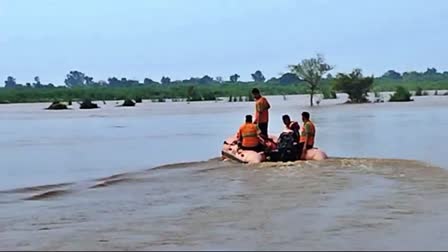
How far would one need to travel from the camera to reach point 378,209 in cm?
1363

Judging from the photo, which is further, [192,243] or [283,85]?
[283,85]

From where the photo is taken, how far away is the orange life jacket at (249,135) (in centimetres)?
2133

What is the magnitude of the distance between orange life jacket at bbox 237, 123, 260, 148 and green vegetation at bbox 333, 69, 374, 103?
52921 mm

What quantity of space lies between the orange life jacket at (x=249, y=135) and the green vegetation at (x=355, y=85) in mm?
52921

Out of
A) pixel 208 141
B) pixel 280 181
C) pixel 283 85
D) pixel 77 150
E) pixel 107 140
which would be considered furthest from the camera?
pixel 283 85

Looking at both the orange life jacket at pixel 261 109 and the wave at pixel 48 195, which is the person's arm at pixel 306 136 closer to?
the orange life jacket at pixel 261 109

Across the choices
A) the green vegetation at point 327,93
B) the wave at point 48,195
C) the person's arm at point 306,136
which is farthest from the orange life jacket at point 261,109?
the green vegetation at point 327,93

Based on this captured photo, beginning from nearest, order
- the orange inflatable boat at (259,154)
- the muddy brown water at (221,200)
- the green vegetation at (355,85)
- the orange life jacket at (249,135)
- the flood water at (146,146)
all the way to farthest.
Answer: the muddy brown water at (221,200) → the orange inflatable boat at (259,154) → the orange life jacket at (249,135) → the flood water at (146,146) → the green vegetation at (355,85)

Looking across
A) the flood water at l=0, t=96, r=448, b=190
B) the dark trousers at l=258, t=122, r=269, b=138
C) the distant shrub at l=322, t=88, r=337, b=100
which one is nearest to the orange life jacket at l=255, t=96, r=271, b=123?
the dark trousers at l=258, t=122, r=269, b=138

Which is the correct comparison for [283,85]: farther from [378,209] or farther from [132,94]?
[378,209]

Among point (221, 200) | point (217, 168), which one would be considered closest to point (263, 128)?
point (217, 168)

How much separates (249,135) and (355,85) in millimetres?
55116

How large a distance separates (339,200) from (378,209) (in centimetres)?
119

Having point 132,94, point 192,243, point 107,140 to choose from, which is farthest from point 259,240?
point 132,94
